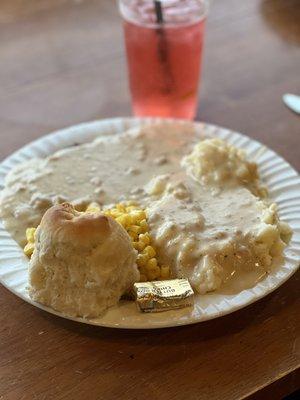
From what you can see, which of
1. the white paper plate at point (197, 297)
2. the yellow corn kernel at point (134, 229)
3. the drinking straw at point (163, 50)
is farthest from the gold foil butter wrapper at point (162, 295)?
the drinking straw at point (163, 50)

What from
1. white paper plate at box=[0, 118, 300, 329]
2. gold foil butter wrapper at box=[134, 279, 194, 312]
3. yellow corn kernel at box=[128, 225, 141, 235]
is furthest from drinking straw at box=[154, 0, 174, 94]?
gold foil butter wrapper at box=[134, 279, 194, 312]

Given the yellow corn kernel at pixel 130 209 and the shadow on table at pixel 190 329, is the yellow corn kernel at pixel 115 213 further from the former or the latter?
the shadow on table at pixel 190 329

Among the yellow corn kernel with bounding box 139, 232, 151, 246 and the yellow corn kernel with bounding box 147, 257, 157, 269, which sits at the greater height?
the yellow corn kernel with bounding box 139, 232, 151, 246

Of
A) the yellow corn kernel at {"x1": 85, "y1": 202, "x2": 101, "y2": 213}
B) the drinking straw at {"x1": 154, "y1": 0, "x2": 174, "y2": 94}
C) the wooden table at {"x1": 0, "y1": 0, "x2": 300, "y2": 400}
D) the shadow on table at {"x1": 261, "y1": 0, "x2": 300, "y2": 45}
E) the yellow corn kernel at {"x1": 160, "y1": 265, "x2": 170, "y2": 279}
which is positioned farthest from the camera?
the shadow on table at {"x1": 261, "y1": 0, "x2": 300, "y2": 45}

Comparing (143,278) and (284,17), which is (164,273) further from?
(284,17)

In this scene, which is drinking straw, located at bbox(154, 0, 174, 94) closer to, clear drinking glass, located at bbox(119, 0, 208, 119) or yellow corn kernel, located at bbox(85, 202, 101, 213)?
clear drinking glass, located at bbox(119, 0, 208, 119)

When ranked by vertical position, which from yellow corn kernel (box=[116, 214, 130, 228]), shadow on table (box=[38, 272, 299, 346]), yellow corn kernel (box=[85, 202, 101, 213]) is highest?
yellow corn kernel (box=[116, 214, 130, 228])

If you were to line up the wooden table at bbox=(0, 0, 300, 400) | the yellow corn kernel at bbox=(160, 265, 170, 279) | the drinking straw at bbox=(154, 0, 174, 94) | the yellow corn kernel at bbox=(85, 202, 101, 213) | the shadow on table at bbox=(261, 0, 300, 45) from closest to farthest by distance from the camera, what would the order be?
the wooden table at bbox=(0, 0, 300, 400) < the yellow corn kernel at bbox=(160, 265, 170, 279) < the yellow corn kernel at bbox=(85, 202, 101, 213) < the drinking straw at bbox=(154, 0, 174, 94) < the shadow on table at bbox=(261, 0, 300, 45)

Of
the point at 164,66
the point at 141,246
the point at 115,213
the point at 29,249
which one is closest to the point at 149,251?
the point at 141,246
